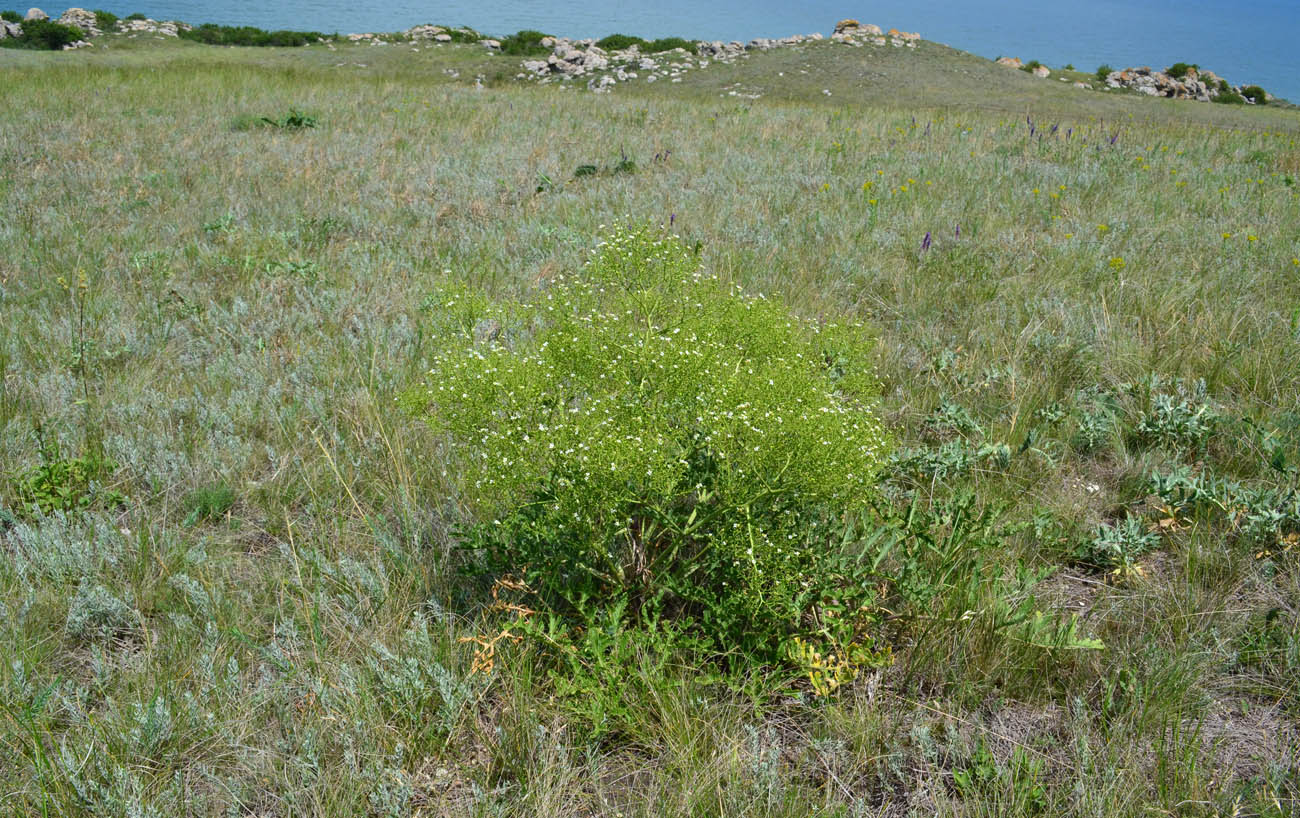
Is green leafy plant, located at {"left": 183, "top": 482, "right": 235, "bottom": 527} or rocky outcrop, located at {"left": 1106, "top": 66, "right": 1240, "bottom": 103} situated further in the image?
rocky outcrop, located at {"left": 1106, "top": 66, "right": 1240, "bottom": 103}

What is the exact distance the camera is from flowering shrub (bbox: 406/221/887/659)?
7.26ft

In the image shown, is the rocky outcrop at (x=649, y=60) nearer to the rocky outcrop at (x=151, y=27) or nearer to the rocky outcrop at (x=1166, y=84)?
the rocky outcrop at (x=1166, y=84)

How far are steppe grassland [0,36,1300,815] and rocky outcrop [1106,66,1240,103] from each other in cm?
4128

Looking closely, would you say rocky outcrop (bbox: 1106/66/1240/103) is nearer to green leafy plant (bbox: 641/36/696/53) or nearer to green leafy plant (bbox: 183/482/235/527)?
green leafy plant (bbox: 641/36/696/53)

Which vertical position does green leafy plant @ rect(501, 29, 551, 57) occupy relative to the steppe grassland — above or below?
above

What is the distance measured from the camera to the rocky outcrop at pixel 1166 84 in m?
42.0

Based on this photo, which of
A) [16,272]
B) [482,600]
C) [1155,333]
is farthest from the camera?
[16,272]

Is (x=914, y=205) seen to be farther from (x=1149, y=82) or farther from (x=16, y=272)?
(x=1149, y=82)

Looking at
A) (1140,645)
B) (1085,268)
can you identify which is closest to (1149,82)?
(1085,268)

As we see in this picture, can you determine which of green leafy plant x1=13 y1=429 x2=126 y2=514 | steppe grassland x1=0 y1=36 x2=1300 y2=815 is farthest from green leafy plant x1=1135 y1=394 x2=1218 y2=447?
green leafy plant x1=13 y1=429 x2=126 y2=514

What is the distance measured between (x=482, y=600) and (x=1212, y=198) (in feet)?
28.1

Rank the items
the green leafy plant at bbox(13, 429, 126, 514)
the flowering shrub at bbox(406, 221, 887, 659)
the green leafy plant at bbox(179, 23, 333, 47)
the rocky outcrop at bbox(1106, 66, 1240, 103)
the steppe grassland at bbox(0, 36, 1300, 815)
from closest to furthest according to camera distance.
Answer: the steppe grassland at bbox(0, 36, 1300, 815) → the flowering shrub at bbox(406, 221, 887, 659) → the green leafy plant at bbox(13, 429, 126, 514) → the rocky outcrop at bbox(1106, 66, 1240, 103) → the green leafy plant at bbox(179, 23, 333, 47)

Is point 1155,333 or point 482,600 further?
point 1155,333

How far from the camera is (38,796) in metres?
1.97
